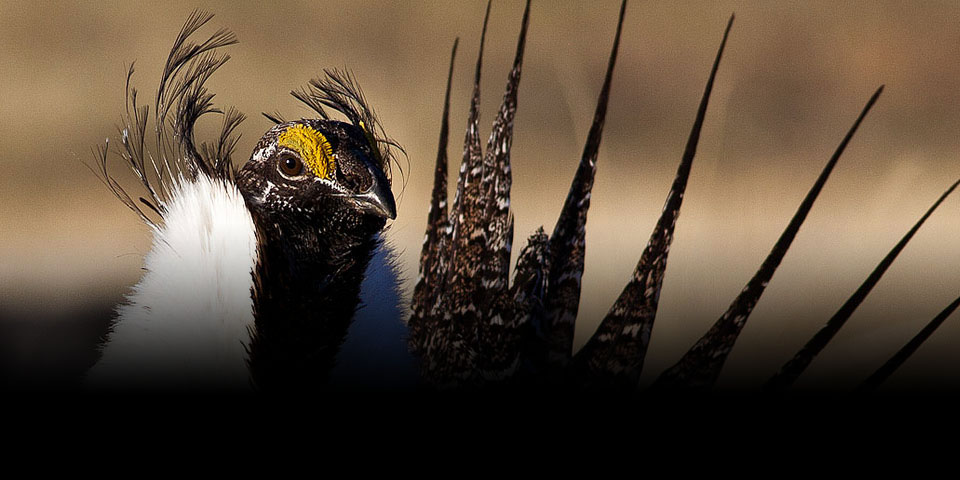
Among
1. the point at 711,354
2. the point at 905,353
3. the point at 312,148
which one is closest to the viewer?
the point at 905,353

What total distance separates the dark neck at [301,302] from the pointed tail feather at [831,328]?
1.31ft

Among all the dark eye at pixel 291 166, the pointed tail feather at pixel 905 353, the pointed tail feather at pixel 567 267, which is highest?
the dark eye at pixel 291 166

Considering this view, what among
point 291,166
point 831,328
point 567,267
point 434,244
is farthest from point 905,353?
point 291,166

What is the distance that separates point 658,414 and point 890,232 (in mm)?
475

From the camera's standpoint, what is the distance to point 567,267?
776 mm

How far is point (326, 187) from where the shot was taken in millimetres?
811

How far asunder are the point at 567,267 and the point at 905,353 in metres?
0.30

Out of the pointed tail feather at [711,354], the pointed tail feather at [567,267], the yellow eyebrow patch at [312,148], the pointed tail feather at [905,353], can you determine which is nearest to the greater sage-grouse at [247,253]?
the yellow eyebrow patch at [312,148]

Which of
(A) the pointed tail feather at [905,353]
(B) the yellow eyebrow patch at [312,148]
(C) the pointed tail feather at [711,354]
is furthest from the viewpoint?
(B) the yellow eyebrow patch at [312,148]

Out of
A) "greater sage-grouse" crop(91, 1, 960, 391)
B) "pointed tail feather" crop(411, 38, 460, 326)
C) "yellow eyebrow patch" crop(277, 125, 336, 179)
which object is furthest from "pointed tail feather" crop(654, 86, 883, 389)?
"yellow eyebrow patch" crop(277, 125, 336, 179)

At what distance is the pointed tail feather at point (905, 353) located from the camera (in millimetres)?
562

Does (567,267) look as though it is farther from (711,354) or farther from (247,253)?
(247,253)

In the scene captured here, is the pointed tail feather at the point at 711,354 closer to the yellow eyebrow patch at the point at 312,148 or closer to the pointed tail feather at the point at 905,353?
the pointed tail feather at the point at 905,353

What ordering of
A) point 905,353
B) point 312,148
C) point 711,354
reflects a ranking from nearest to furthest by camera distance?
1. point 905,353
2. point 711,354
3. point 312,148
